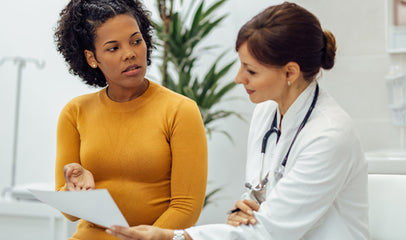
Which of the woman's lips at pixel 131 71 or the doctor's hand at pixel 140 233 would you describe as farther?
the woman's lips at pixel 131 71

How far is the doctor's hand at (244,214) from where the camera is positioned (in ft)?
4.12

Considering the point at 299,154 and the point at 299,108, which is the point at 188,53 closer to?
the point at 299,108

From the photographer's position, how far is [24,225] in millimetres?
2744

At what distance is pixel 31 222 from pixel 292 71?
1.98m

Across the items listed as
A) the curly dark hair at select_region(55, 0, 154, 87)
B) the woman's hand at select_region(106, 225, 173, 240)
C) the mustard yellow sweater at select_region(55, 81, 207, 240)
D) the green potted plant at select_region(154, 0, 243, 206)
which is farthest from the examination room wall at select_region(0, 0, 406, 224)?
the woman's hand at select_region(106, 225, 173, 240)

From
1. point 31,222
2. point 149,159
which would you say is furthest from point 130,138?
point 31,222

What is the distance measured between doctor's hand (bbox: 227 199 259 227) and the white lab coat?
2cm

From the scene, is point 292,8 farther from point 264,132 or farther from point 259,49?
point 264,132

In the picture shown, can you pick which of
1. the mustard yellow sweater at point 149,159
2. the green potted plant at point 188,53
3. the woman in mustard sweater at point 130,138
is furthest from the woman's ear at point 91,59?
the green potted plant at point 188,53

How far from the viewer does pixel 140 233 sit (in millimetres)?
1224

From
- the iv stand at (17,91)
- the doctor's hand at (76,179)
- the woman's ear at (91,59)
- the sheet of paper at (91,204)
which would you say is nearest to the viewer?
the sheet of paper at (91,204)

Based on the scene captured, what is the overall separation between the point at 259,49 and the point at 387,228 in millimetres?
656

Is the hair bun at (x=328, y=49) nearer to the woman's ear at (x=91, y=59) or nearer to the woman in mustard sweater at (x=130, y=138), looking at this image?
the woman in mustard sweater at (x=130, y=138)

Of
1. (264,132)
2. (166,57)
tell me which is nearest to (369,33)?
(166,57)
